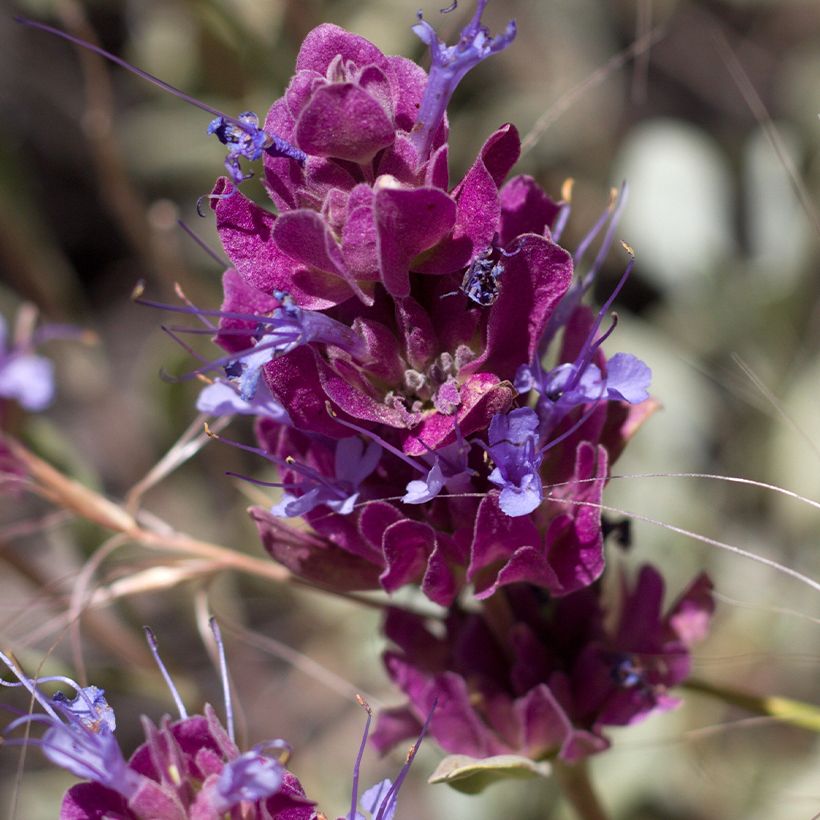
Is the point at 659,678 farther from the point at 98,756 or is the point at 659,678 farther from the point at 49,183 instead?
the point at 49,183

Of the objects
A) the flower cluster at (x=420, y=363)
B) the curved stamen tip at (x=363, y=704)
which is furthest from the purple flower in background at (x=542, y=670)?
the curved stamen tip at (x=363, y=704)

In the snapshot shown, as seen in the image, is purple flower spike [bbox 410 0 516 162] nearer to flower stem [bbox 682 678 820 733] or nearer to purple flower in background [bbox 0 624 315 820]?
purple flower in background [bbox 0 624 315 820]

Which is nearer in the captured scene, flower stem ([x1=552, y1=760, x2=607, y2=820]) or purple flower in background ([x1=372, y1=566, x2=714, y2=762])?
purple flower in background ([x1=372, y1=566, x2=714, y2=762])

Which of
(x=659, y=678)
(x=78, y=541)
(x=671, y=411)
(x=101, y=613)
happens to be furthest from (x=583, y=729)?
(x=671, y=411)

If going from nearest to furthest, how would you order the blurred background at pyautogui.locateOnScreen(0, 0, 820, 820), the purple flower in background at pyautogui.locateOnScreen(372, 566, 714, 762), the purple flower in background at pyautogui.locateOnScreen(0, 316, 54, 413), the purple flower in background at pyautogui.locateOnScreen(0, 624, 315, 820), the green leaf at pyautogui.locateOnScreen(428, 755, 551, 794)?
the purple flower in background at pyautogui.locateOnScreen(0, 624, 315, 820) → the green leaf at pyautogui.locateOnScreen(428, 755, 551, 794) → the purple flower in background at pyautogui.locateOnScreen(372, 566, 714, 762) → the purple flower in background at pyautogui.locateOnScreen(0, 316, 54, 413) → the blurred background at pyautogui.locateOnScreen(0, 0, 820, 820)

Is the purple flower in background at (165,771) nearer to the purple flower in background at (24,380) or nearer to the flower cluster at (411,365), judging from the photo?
the flower cluster at (411,365)

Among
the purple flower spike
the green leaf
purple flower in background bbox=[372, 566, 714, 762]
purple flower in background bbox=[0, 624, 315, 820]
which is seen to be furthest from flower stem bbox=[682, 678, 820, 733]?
the purple flower spike

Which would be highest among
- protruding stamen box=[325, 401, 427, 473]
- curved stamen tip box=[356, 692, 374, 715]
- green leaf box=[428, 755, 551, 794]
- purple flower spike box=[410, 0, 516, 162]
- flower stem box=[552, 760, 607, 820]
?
purple flower spike box=[410, 0, 516, 162]
